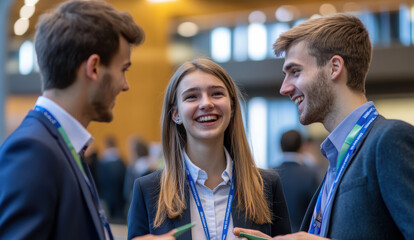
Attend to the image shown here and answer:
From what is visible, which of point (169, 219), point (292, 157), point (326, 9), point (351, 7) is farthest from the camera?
point (326, 9)

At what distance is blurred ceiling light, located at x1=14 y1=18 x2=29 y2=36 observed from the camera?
35.4 feet

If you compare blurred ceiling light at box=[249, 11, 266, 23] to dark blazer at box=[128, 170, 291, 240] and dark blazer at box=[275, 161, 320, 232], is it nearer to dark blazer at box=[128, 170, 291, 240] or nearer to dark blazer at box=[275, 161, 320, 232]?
dark blazer at box=[275, 161, 320, 232]

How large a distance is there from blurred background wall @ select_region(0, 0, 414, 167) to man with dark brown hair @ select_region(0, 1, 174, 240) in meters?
9.16

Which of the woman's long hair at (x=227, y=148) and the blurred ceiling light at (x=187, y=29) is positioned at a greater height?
the blurred ceiling light at (x=187, y=29)

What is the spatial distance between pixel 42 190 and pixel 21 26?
414 inches

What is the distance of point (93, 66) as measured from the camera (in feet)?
5.70

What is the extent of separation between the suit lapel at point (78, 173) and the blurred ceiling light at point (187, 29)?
12457mm

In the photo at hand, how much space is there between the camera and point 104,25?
1750mm

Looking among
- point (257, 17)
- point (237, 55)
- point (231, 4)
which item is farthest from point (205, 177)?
point (231, 4)

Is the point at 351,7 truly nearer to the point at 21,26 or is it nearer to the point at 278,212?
the point at 21,26

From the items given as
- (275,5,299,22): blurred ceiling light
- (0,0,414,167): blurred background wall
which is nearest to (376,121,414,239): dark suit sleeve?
(0,0,414,167): blurred background wall

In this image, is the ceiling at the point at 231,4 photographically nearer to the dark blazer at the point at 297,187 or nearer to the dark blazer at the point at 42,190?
the dark blazer at the point at 297,187

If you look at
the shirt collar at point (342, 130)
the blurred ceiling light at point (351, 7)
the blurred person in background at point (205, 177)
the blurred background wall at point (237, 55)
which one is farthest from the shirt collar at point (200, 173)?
the blurred ceiling light at point (351, 7)

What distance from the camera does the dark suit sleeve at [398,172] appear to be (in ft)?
5.69
